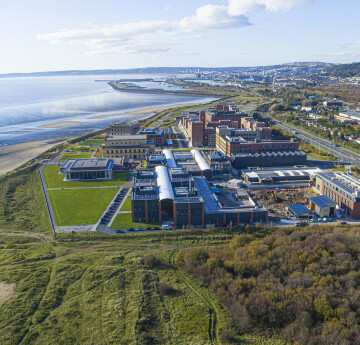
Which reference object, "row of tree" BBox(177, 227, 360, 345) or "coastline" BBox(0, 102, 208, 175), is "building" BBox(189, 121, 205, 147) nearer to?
"coastline" BBox(0, 102, 208, 175)

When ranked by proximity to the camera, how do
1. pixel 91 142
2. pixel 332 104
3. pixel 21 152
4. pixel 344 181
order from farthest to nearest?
pixel 332 104 < pixel 91 142 < pixel 21 152 < pixel 344 181

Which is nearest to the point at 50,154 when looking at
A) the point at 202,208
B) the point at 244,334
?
the point at 202,208

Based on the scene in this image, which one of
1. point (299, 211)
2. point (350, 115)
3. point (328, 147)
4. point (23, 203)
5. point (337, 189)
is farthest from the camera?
point (350, 115)

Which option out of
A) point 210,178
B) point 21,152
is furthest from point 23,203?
point 21,152

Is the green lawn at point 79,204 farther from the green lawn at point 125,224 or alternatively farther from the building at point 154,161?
the building at point 154,161

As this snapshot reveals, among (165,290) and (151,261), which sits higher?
(165,290)

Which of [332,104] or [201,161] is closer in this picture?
[201,161]

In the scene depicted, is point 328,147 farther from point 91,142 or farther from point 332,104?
point 332,104
